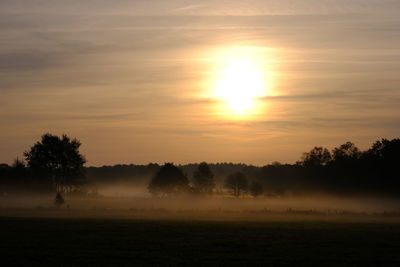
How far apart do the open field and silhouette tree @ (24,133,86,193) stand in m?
52.8

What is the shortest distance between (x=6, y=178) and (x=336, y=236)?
78503 millimetres

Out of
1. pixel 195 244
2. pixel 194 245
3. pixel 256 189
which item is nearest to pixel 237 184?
pixel 256 189

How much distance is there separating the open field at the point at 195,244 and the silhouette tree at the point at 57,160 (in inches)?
2078

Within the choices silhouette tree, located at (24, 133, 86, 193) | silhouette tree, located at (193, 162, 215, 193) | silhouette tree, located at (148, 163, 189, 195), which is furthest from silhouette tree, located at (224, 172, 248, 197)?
silhouette tree, located at (24, 133, 86, 193)

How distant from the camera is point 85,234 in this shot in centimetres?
3928

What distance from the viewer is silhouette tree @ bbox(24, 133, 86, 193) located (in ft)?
325

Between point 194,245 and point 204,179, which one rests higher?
point 204,179

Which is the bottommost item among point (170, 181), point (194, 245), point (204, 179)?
point (194, 245)

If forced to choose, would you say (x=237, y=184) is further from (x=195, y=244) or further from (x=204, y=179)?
(x=195, y=244)

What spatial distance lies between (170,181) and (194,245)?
87732 mm

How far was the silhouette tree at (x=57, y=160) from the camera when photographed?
325ft

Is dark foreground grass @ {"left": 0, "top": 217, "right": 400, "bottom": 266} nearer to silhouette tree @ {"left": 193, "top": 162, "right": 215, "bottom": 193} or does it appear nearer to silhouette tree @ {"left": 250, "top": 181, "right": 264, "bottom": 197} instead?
silhouette tree @ {"left": 193, "top": 162, "right": 215, "bottom": 193}

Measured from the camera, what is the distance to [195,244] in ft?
113

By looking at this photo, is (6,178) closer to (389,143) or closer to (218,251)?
(389,143)
